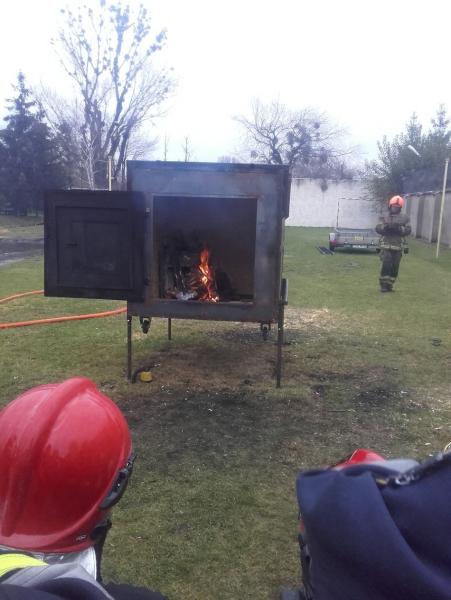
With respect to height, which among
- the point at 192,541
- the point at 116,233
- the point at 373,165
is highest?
the point at 373,165

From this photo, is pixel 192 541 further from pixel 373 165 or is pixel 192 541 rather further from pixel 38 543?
pixel 373 165

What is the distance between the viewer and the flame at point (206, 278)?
4.97m

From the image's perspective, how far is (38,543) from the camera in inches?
62.2

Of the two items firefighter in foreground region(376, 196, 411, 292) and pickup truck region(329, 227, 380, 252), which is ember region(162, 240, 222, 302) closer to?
firefighter in foreground region(376, 196, 411, 292)

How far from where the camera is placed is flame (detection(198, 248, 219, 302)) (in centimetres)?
497

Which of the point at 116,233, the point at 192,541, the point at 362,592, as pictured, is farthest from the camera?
the point at 116,233

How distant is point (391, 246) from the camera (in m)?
9.65

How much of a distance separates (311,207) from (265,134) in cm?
928

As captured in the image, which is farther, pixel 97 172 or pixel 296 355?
pixel 97 172

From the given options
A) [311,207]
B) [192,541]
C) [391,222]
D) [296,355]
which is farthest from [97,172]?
[192,541]

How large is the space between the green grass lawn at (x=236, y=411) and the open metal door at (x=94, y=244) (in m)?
0.98

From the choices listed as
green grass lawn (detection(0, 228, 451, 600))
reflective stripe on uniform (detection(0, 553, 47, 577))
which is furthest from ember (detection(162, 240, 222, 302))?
reflective stripe on uniform (detection(0, 553, 47, 577))

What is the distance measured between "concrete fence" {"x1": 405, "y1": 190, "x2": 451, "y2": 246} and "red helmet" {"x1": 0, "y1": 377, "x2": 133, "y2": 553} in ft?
62.8

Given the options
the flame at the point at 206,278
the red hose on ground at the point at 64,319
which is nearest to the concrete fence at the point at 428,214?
the red hose on ground at the point at 64,319
